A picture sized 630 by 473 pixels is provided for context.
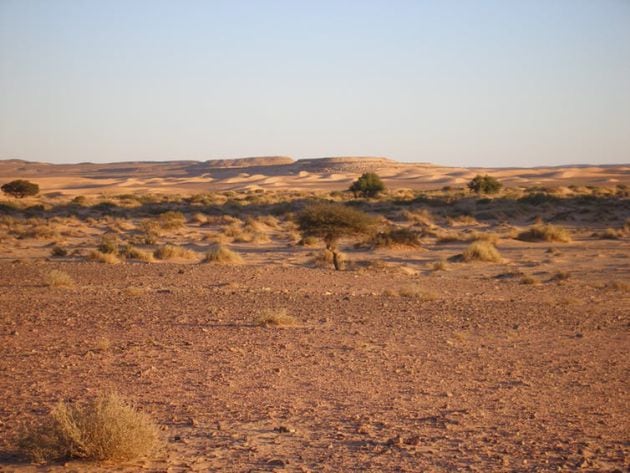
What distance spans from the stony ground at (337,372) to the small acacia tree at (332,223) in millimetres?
6873

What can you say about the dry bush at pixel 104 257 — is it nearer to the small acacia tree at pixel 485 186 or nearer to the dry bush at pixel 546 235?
the dry bush at pixel 546 235

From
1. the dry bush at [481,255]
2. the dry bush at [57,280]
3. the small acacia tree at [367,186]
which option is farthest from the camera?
the small acacia tree at [367,186]

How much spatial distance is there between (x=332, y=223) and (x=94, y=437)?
19.6 m

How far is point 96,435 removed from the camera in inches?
260

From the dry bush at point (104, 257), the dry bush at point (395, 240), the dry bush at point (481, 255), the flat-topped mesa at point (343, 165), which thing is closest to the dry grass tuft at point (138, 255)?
the dry bush at point (104, 257)

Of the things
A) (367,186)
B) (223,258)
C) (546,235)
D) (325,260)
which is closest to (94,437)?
(223,258)

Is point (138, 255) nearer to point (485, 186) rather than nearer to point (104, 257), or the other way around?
point (104, 257)

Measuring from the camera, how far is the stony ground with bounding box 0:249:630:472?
712 cm

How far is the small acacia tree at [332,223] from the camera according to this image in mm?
25844

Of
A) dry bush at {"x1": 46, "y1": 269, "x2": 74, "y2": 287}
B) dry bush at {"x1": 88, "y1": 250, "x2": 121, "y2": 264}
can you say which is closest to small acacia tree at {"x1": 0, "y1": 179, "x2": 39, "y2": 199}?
dry bush at {"x1": 88, "y1": 250, "x2": 121, "y2": 264}

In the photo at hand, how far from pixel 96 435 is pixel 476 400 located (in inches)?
173

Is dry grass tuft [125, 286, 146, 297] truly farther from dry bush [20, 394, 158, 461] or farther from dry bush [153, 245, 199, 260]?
dry bush [20, 394, 158, 461]

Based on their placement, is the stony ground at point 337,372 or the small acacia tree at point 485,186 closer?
the stony ground at point 337,372

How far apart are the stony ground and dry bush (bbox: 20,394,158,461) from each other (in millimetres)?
145
